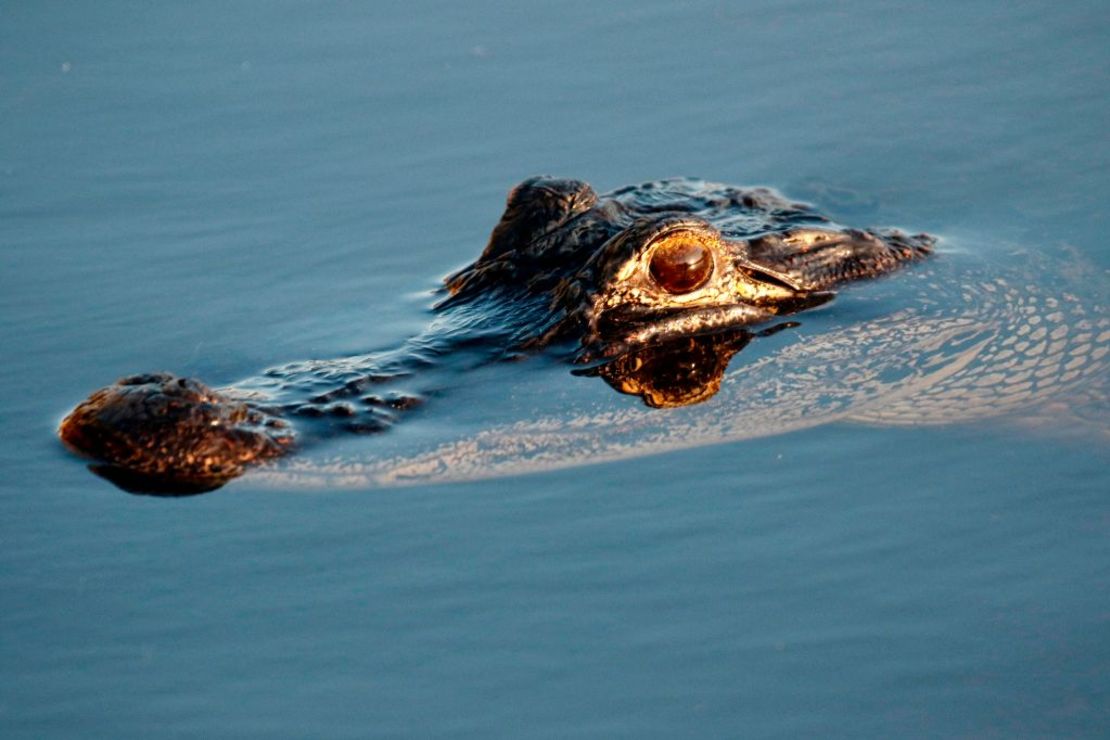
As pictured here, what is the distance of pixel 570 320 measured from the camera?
663cm

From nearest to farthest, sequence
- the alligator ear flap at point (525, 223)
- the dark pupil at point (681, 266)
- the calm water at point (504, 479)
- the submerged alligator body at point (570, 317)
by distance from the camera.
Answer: the calm water at point (504, 479), the submerged alligator body at point (570, 317), the dark pupil at point (681, 266), the alligator ear flap at point (525, 223)

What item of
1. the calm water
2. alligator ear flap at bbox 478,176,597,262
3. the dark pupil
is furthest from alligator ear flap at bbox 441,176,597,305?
the dark pupil

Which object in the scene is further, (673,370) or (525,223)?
(525,223)

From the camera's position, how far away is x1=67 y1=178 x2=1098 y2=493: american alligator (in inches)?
229

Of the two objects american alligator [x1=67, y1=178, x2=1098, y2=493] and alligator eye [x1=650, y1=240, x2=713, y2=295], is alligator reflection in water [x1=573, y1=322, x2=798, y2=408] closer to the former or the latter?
american alligator [x1=67, y1=178, x2=1098, y2=493]

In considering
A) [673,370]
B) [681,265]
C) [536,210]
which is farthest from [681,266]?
[536,210]

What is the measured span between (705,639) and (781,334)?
6.85 ft

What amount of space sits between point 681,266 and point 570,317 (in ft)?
1.62

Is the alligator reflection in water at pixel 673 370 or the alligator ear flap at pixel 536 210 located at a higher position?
the alligator ear flap at pixel 536 210

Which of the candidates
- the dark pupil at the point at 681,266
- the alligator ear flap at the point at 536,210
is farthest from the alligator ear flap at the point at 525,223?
the dark pupil at the point at 681,266

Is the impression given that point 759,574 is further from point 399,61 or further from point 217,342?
point 399,61

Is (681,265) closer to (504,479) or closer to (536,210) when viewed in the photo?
(536,210)

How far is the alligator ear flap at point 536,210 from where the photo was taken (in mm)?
7137

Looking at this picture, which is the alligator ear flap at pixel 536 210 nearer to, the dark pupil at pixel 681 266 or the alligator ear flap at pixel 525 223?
the alligator ear flap at pixel 525 223
